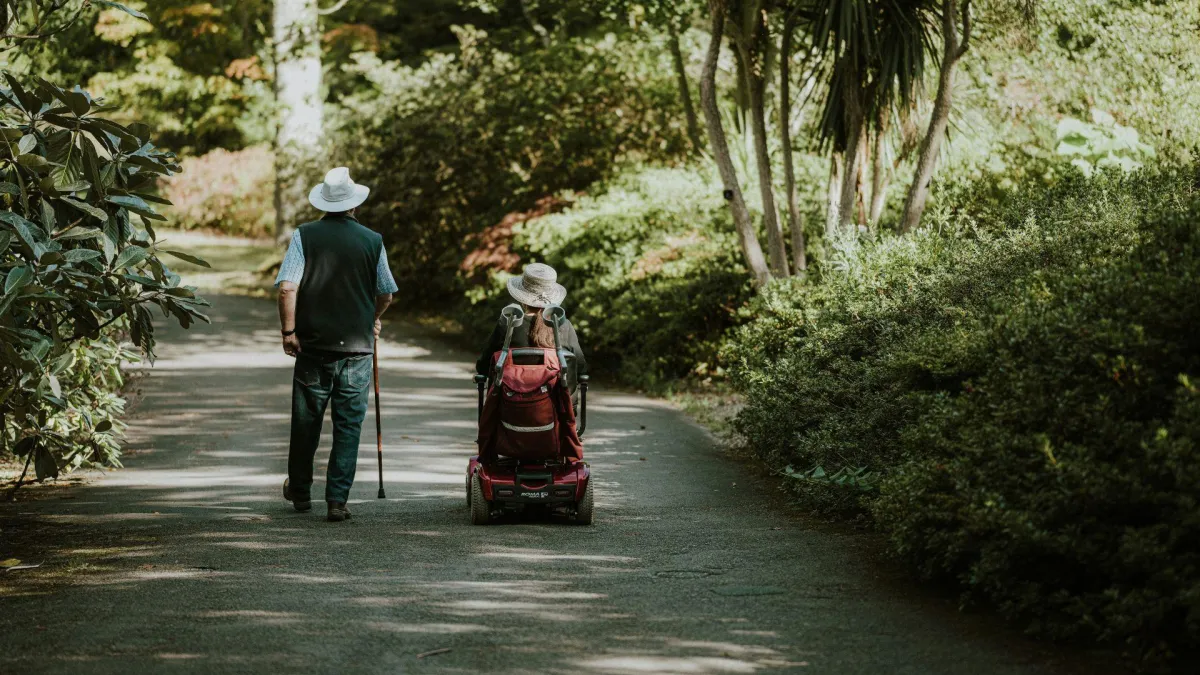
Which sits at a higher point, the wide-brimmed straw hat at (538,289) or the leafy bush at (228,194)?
the leafy bush at (228,194)

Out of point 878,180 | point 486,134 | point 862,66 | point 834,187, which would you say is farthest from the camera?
point 486,134

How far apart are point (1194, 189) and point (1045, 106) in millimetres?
9524

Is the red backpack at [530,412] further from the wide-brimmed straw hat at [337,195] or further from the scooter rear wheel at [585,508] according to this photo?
the wide-brimmed straw hat at [337,195]

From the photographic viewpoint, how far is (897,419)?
25.4 feet

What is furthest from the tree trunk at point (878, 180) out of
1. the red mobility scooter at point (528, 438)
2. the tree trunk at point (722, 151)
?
the red mobility scooter at point (528, 438)

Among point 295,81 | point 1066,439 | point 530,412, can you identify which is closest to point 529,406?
point 530,412

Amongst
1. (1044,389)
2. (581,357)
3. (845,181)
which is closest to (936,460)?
(1044,389)

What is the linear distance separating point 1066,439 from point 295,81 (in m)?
23.6

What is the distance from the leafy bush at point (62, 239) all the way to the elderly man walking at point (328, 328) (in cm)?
63

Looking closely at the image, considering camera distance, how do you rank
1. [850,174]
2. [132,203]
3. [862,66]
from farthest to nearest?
[850,174], [862,66], [132,203]

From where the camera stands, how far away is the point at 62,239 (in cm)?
683

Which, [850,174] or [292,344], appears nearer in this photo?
[292,344]

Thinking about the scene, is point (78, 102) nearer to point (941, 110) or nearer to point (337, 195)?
point (337, 195)

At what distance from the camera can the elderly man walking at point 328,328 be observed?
792 centimetres
